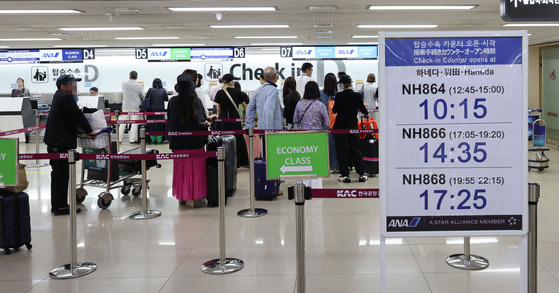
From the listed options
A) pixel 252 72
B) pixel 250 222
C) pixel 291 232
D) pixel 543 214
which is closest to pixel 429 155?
pixel 291 232

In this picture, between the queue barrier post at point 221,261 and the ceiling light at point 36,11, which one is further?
the ceiling light at point 36,11

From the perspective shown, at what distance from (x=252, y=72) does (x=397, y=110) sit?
1503cm

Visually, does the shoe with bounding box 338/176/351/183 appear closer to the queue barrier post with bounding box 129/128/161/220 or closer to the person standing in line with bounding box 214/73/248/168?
the person standing in line with bounding box 214/73/248/168

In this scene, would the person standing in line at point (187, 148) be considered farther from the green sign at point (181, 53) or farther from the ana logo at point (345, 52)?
the ana logo at point (345, 52)

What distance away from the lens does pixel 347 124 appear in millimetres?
8250

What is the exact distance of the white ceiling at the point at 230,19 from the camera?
8.61 m

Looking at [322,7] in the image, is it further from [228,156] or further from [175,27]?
[175,27]

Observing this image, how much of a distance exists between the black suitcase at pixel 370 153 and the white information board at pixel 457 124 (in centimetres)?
582

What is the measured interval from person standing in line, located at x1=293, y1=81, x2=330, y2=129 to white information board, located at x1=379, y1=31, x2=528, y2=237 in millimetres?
4433

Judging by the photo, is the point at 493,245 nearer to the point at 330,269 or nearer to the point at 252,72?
the point at 330,269

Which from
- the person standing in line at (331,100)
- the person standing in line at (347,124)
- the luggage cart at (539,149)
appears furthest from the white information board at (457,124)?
the luggage cart at (539,149)

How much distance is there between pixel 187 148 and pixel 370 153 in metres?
3.42

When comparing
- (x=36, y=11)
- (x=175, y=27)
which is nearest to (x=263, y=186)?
(x=36, y=11)

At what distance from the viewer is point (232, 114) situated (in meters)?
9.63
